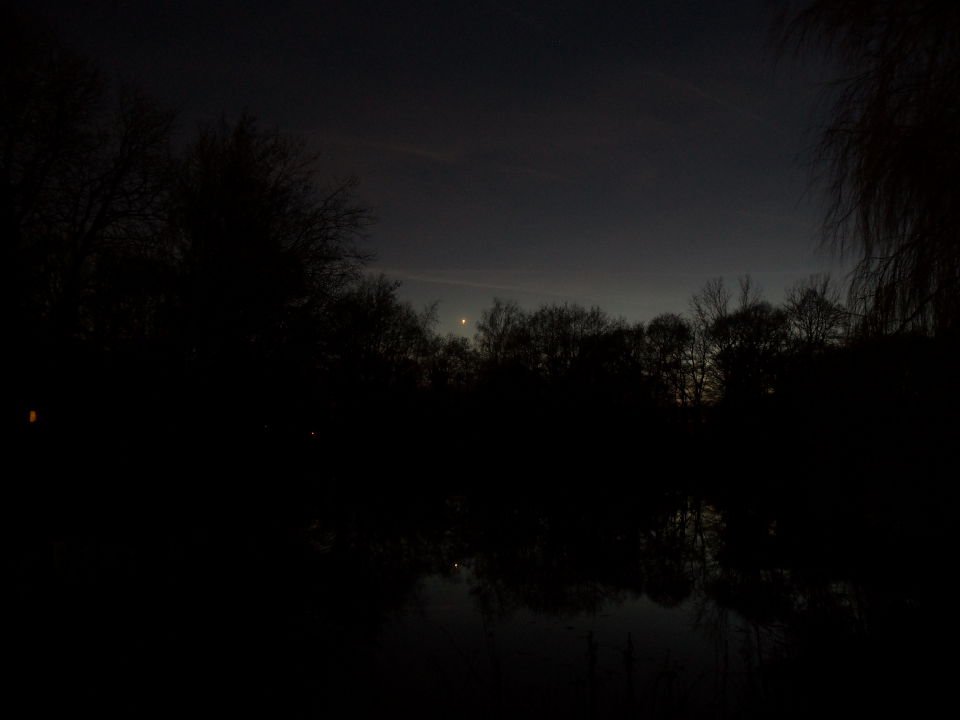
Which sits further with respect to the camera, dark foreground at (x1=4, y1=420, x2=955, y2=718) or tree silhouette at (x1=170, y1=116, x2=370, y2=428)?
tree silhouette at (x1=170, y1=116, x2=370, y2=428)

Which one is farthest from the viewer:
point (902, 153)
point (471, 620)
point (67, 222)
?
point (67, 222)

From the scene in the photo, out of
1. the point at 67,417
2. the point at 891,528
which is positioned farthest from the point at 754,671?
the point at 67,417

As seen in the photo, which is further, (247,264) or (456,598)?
(247,264)

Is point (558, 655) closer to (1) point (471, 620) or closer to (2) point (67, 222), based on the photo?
(1) point (471, 620)

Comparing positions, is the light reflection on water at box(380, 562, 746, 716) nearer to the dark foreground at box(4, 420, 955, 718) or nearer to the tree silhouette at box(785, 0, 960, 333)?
the dark foreground at box(4, 420, 955, 718)

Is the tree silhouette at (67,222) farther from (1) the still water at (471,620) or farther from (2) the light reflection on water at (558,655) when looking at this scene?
(2) the light reflection on water at (558,655)

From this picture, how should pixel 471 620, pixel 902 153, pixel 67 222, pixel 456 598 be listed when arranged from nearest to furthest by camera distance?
pixel 902 153, pixel 471 620, pixel 456 598, pixel 67 222

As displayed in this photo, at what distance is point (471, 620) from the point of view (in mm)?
9062

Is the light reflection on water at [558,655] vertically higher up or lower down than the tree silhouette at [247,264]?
lower down

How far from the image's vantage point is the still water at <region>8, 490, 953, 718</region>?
604 cm

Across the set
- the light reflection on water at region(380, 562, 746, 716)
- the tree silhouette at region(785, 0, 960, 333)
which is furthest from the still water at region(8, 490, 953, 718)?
the tree silhouette at region(785, 0, 960, 333)

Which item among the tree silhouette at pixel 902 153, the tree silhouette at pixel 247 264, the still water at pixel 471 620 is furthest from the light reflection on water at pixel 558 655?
the tree silhouette at pixel 247 264

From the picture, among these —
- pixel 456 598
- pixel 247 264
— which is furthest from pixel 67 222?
pixel 456 598

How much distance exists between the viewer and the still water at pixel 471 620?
6.04 meters
